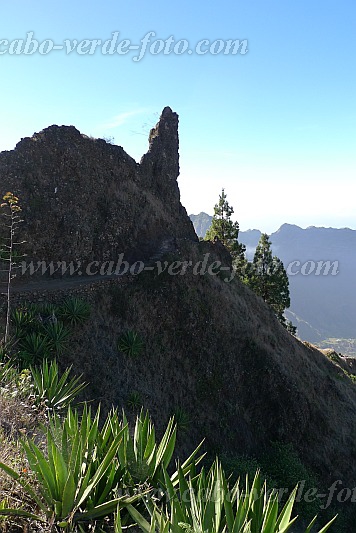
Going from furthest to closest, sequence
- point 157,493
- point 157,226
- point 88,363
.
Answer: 1. point 157,226
2. point 88,363
3. point 157,493

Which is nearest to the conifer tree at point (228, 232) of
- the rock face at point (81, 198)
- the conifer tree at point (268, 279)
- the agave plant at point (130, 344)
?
the conifer tree at point (268, 279)

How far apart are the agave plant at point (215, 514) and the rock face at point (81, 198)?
19232 millimetres

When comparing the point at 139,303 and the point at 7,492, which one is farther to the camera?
the point at 139,303

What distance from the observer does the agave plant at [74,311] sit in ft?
59.6

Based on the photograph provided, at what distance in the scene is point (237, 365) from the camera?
2441cm

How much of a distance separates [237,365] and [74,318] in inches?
471

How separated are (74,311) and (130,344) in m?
3.76

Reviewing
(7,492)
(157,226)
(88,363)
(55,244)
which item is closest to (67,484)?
(7,492)

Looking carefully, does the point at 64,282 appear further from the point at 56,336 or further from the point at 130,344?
the point at 56,336

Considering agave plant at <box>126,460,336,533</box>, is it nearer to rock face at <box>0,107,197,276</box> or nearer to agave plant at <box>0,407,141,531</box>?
agave plant at <box>0,407,141,531</box>

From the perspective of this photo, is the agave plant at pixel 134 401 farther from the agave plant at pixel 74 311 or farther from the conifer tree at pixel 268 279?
the conifer tree at pixel 268 279

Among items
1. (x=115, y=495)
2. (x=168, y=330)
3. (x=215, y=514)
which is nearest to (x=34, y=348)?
(x=168, y=330)

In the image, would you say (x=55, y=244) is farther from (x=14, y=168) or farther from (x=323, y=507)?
(x=323, y=507)

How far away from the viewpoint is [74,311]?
59.7 feet
